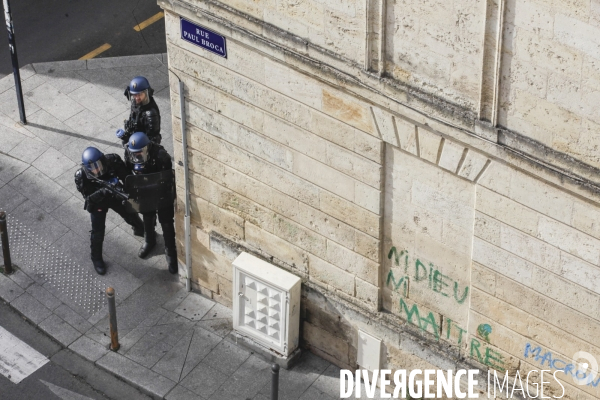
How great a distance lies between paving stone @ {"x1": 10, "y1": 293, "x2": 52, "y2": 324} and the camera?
1638 cm

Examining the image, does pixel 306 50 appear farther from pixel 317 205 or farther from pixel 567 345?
pixel 567 345

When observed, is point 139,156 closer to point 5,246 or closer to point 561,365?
point 5,246

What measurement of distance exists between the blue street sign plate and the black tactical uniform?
2.60 m

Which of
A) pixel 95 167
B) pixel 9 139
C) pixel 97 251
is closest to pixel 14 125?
pixel 9 139

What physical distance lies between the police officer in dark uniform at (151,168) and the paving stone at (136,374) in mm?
1673

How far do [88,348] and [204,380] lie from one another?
1.61 meters

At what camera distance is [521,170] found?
12.2 meters

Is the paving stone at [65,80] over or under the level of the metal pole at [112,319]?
over

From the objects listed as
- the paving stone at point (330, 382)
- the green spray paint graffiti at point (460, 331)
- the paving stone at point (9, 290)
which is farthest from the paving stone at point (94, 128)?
the green spray paint graffiti at point (460, 331)

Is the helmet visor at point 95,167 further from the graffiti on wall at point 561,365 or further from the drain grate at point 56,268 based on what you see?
the graffiti on wall at point 561,365

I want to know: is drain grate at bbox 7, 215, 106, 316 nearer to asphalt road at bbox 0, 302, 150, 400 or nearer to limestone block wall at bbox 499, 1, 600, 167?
asphalt road at bbox 0, 302, 150, 400

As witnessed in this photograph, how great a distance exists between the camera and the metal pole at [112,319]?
1514 cm

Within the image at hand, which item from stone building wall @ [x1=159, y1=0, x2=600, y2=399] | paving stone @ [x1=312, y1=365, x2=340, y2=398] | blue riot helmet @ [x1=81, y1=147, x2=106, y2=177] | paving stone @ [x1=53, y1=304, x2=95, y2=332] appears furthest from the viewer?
paving stone @ [x1=53, y1=304, x2=95, y2=332]

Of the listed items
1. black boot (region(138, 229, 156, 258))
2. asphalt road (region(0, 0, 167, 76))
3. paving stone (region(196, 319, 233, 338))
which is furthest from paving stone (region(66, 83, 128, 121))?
paving stone (region(196, 319, 233, 338))
